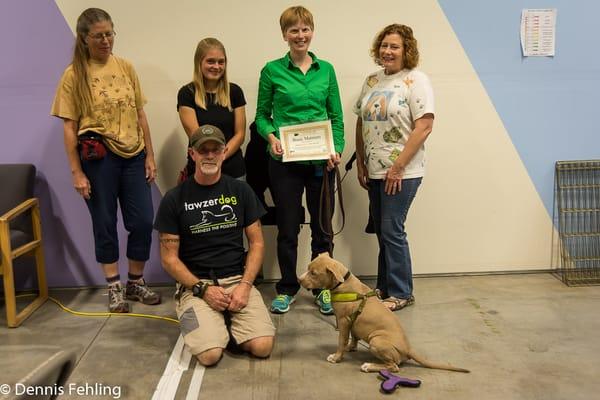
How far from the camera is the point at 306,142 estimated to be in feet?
8.87

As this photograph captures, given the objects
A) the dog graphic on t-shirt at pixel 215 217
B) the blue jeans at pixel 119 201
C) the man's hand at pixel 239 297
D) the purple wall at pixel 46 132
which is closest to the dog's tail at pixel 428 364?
the man's hand at pixel 239 297

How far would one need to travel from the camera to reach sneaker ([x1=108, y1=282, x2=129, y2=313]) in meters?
2.93

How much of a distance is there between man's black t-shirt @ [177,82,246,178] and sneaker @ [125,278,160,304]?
0.85 m

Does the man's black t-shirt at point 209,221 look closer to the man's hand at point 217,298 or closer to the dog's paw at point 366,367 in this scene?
the man's hand at point 217,298

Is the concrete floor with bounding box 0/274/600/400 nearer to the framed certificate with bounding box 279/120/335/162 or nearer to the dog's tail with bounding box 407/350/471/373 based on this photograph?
the dog's tail with bounding box 407/350/471/373

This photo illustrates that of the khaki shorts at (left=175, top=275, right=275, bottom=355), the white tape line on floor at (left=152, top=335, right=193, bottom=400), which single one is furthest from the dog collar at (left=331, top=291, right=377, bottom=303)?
the white tape line on floor at (left=152, top=335, right=193, bottom=400)

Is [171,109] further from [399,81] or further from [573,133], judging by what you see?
[573,133]

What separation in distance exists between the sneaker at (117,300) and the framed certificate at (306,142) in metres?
1.19

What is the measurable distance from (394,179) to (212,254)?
96cm

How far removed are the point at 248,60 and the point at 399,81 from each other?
941 mm

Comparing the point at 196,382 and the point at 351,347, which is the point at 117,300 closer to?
the point at 196,382

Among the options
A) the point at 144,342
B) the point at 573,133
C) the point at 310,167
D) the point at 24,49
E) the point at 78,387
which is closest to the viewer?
the point at 78,387

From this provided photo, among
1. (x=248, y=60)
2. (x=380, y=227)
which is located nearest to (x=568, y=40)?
(x=380, y=227)

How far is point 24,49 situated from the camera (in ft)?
10.1
